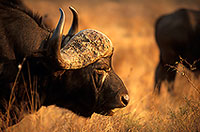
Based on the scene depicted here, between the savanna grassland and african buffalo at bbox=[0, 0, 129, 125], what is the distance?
12.2 inches

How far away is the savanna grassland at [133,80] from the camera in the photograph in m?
3.10

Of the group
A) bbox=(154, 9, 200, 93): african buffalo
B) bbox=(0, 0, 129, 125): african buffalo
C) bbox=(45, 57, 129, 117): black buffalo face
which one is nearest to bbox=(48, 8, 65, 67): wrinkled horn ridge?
bbox=(0, 0, 129, 125): african buffalo

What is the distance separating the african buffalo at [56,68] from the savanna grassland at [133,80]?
310 millimetres

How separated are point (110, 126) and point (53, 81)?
87 centimetres

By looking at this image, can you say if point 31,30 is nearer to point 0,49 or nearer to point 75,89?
point 0,49

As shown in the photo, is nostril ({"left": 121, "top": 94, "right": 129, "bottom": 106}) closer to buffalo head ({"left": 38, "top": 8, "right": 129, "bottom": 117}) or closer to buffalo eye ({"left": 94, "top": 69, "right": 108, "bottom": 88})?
buffalo head ({"left": 38, "top": 8, "right": 129, "bottom": 117})

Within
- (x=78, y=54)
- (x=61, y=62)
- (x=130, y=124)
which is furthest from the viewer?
(x=130, y=124)

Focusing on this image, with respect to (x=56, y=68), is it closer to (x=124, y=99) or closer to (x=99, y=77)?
(x=99, y=77)

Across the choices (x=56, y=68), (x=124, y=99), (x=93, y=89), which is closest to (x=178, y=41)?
(x=124, y=99)

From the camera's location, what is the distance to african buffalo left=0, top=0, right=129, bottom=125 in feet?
9.08

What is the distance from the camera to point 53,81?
2926 mm

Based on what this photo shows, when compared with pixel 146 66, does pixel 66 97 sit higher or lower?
higher

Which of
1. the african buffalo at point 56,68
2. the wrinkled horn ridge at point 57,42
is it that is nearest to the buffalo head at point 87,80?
the african buffalo at point 56,68

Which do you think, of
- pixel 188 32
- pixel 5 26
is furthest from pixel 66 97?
pixel 188 32
